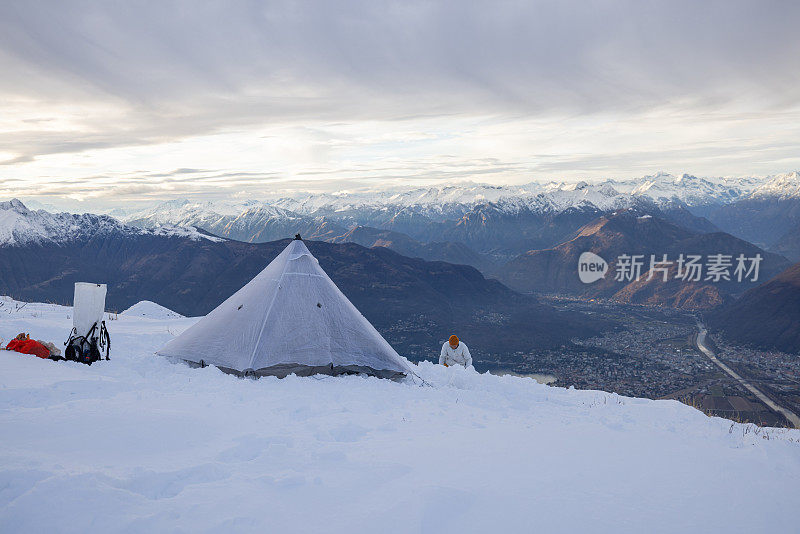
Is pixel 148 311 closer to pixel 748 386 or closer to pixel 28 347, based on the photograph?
pixel 28 347

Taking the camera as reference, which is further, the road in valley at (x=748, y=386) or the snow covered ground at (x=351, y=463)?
the road in valley at (x=748, y=386)

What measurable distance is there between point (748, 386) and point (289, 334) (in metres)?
122

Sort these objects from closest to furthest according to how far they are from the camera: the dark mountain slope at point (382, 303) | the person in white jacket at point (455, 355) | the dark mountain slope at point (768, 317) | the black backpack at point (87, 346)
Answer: the black backpack at point (87, 346)
the person in white jacket at point (455, 355)
the dark mountain slope at point (382, 303)
the dark mountain slope at point (768, 317)

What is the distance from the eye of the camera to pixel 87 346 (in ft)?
39.3

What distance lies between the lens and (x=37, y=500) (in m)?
4.59

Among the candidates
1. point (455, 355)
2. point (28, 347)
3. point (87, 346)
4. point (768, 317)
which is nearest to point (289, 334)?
point (87, 346)

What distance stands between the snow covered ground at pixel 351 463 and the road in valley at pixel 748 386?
302 feet

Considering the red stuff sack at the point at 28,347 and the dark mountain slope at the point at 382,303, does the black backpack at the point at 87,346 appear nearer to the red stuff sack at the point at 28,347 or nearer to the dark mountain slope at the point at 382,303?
the red stuff sack at the point at 28,347

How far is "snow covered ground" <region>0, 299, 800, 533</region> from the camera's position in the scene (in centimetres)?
484

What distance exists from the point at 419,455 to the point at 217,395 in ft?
17.0

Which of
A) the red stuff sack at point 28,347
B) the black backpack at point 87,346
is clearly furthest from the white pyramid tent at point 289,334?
the red stuff sack at point 28,347

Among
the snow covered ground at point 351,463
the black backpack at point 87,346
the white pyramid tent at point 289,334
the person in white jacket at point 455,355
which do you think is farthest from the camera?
the person in white jacket at point 455,355

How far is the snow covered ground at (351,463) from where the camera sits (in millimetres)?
4844

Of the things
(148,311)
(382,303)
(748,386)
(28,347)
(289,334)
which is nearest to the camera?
(28,347)
